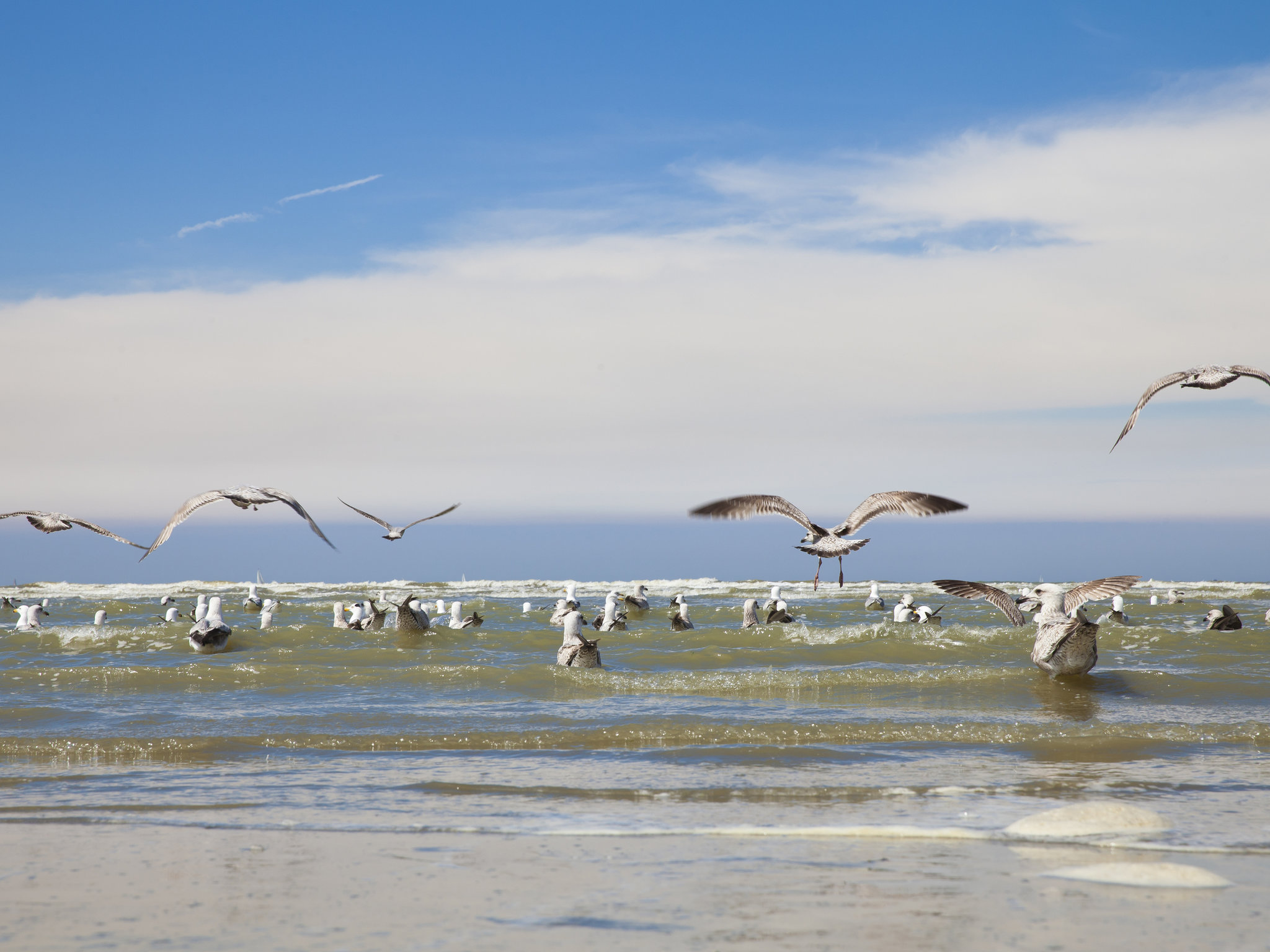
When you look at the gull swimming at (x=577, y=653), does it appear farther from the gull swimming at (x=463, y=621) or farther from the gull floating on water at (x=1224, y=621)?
the gull floating on water at (x=1224, y=621)

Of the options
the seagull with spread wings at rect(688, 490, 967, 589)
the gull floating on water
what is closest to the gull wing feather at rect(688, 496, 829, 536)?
the seagull with spread wings at rect(688, 490, 967, 589)

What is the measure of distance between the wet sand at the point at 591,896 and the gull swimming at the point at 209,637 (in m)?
15.0

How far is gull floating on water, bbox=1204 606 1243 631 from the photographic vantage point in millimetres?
23641

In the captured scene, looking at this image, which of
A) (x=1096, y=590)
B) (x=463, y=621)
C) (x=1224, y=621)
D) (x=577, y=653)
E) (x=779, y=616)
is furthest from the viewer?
(x=463, y=621)

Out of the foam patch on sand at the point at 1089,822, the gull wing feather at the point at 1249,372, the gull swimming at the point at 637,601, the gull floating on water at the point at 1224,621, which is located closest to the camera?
A: the foam patch on sand at the point at 1089,822

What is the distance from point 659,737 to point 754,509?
5569 millimetres

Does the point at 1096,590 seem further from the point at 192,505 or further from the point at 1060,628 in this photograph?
the point at 192,505

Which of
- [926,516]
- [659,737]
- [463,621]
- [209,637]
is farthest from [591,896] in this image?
[463,621]

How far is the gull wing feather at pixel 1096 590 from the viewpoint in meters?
13.1

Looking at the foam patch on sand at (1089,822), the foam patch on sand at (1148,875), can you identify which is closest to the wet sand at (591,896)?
the foam patch on sand at (1148,875)

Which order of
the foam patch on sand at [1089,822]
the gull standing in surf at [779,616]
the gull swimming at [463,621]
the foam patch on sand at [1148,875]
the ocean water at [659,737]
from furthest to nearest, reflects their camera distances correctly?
the gull swimming at [463,621] < the gull standing in surf at [779,616] < the ocean water at [659,737] < the foam patch on sand at [1089,822] < the foam patch on sand at [1148,875]

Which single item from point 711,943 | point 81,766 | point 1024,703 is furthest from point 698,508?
point 711,943

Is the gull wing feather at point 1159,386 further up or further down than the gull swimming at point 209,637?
further up

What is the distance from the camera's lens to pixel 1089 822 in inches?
243
